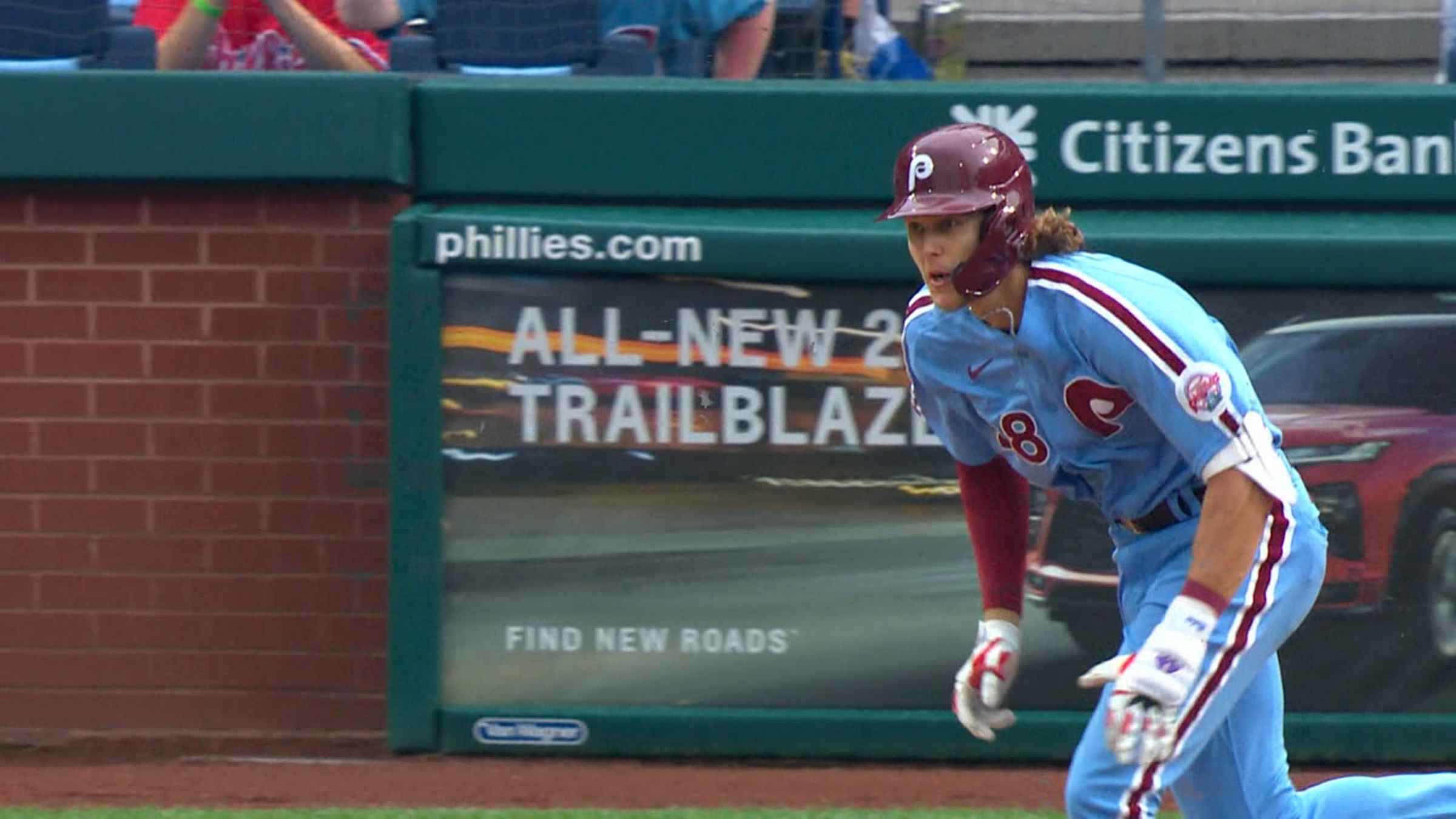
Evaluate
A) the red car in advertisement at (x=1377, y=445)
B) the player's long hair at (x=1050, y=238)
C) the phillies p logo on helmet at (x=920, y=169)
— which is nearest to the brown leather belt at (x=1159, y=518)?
the player's long hair at (x=1050, y=238)

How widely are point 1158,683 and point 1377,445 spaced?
2.83 meters

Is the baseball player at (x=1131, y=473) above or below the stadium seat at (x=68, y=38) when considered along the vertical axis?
below

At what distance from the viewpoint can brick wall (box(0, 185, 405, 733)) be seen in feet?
19.4

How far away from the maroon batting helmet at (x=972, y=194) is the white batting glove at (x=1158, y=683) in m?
0.65

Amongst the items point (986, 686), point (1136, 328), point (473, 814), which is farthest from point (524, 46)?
point (1136, 328)

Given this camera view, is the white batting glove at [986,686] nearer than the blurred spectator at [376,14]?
Yes

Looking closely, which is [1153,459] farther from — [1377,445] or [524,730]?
[524,730]

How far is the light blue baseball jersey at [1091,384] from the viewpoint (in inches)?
126

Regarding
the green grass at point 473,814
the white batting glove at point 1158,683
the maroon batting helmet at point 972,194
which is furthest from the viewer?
the green grass at point 473,814

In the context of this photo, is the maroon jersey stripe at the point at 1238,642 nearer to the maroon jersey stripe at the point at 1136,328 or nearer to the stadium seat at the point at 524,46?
the maroon jersey stripe at the point at 1136,328

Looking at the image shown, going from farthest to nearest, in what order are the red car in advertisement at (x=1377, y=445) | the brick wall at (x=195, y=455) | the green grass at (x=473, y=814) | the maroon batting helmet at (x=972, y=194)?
the brick wall at (x=195, y=455)
the red car in advertisement at (x=1377, y=445)
the green grass at (x=473, y=814)
the maroon batting helmet at (x=972, y=194)

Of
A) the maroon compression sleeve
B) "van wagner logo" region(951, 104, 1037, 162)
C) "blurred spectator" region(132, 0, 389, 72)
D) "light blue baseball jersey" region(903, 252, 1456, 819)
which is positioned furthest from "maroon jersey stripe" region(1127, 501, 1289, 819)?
"blurred spectator" region(132, 0, 389, 72)

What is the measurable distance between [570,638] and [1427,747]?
247 cm

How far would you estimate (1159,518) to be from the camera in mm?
3531
